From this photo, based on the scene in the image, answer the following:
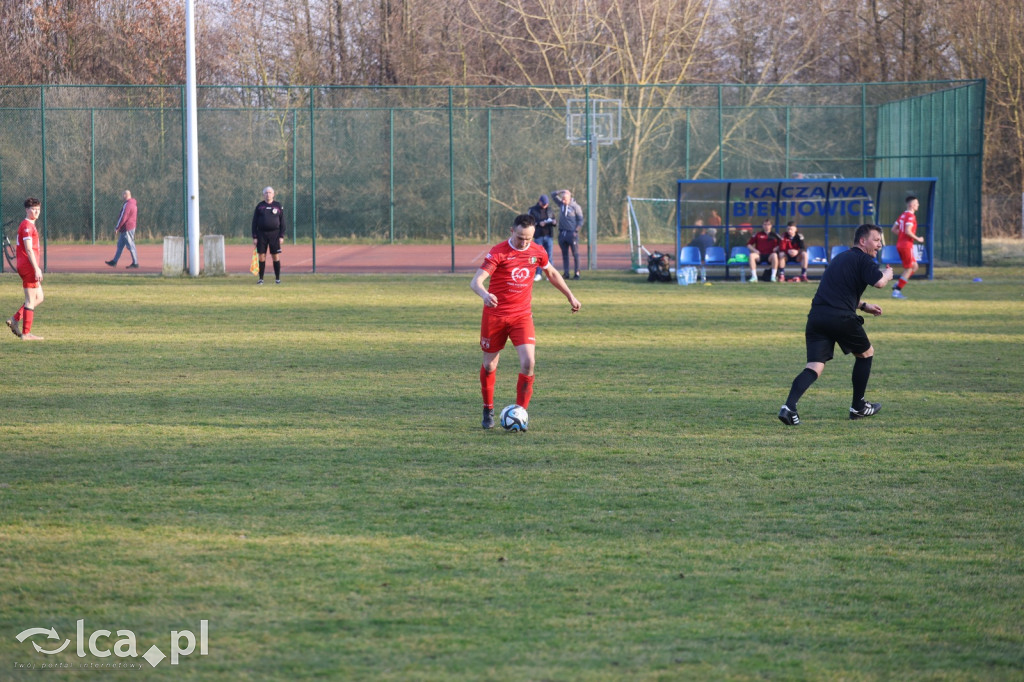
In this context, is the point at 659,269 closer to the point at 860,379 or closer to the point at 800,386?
the point at 860,379

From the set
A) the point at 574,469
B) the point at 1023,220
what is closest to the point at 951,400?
the point at 574,469

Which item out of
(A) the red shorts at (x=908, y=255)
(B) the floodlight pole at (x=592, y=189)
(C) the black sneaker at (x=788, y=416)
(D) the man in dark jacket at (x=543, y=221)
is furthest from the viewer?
(B) the floodlight pole at (x=592, y=189)

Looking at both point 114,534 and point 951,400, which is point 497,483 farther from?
point 951,400

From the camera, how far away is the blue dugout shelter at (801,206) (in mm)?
24391

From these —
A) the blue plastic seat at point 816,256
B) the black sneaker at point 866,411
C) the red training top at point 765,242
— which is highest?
the red training top at point 765,242

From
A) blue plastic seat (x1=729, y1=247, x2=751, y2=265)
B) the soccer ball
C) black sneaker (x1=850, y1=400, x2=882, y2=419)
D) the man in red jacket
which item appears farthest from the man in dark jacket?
the soccer ball

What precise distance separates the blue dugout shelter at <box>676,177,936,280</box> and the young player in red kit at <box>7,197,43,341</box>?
44.3ft

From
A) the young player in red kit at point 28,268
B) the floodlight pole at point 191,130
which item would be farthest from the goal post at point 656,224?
the young player in red kit at point 28,268

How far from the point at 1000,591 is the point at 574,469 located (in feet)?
10.2

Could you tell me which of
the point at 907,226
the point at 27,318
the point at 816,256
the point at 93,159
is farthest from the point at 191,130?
the point at 907,226

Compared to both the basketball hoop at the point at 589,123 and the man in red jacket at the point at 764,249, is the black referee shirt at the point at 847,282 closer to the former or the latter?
the man in red jacket at the point at 764,249

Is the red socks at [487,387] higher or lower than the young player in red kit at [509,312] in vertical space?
lower

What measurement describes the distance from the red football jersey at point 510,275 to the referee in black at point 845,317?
2.35 meters

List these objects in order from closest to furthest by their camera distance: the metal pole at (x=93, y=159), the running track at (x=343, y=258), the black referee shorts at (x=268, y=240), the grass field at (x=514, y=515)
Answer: the grass field at (x=514, y=515) < the black referee shorts at (x=268, y=240) < the running track at (x=343, y=258) < the metal pole at (x=93, y=159)
